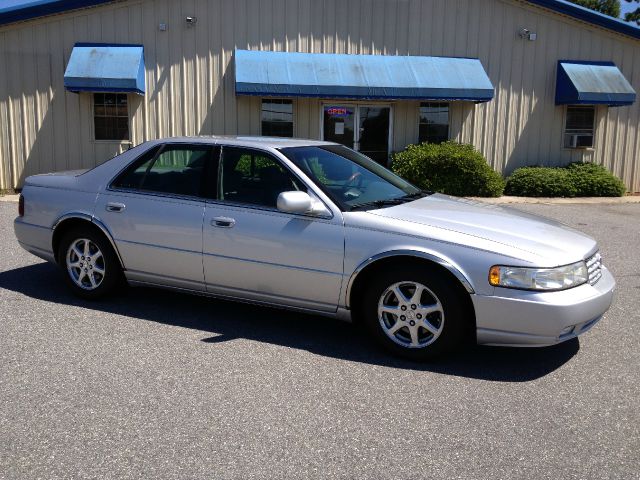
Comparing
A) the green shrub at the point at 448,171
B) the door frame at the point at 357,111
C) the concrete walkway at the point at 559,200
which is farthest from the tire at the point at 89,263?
the door frame at the point at 357,111

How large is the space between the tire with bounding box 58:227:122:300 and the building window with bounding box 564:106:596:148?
14176mm

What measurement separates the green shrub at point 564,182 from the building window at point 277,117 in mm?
5751

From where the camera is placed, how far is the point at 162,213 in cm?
537

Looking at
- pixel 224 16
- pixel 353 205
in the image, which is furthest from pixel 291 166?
pixel 224 16

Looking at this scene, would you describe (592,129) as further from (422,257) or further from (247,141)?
(422,257)

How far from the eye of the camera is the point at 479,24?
16.0 metres

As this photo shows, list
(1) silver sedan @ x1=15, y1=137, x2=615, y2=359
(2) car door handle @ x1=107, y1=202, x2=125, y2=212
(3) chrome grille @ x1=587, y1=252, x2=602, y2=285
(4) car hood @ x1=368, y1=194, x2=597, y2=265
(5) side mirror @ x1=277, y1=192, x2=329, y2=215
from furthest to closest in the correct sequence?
(2) car door handle @ x1=107, y1=202, x2=125, y2=212
(5) side mirror @ x1=277, y1=192, x2=329, y2=215
(3) chrome grille @ x1=587, y1=252, x2=602, y2=285
(4) car hood @ x1=368, y1=194, x2=597, y2=265
(1) silver sedan @ x1=15, y1=137, x2=615, y2=359

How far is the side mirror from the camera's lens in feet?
15.2

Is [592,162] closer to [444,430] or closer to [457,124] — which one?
[457,124]

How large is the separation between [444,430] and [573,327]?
1.29 metres

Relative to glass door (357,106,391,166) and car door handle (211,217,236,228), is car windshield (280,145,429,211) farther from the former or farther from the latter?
glass door (357,106,391,166)

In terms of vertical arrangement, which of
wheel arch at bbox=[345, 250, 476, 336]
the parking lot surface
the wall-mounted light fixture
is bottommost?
the parking lot surface

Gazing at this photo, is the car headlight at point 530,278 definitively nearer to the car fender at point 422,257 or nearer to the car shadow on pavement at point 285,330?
the car fender at point 422,257

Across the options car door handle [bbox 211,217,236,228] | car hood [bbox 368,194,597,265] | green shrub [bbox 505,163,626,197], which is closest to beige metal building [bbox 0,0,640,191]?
green shrub [bbox 505,163,626,197]
